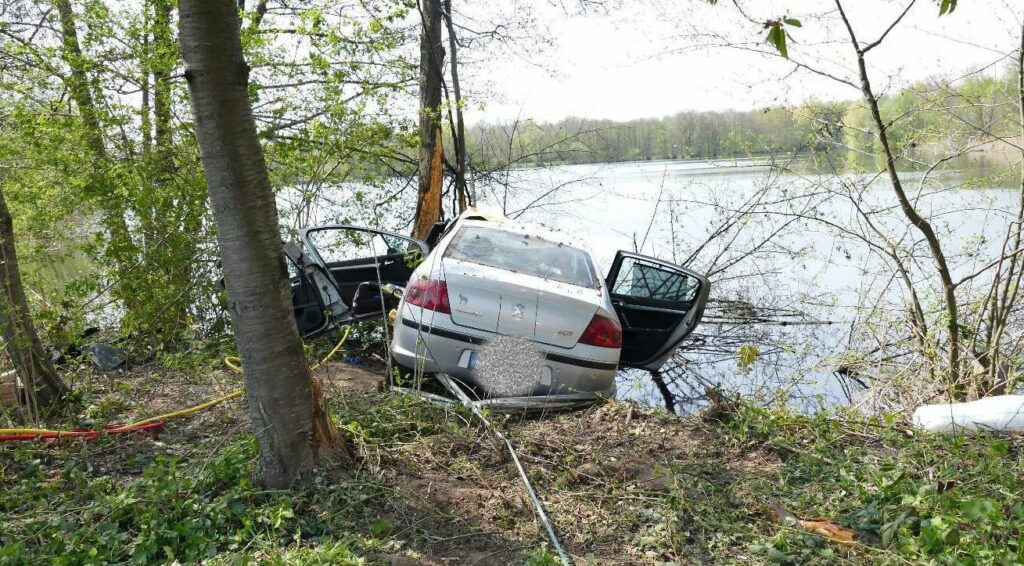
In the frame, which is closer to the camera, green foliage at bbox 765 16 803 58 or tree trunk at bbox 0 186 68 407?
green foliage at bbox 765 16 803 58

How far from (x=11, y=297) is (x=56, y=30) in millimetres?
5895

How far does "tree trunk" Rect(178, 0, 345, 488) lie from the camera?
359 cm

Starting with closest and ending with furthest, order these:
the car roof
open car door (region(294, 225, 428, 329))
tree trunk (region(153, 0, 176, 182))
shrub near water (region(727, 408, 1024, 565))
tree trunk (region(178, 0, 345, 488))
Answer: shrub near water (region(727, 408, 1024, 565)) < tree trunk (region(178, 0, 345, 488)) < the car roof < open car door (region(294, 225, 428, 329)) < tree trunk (region(153, 0, 176, 182))

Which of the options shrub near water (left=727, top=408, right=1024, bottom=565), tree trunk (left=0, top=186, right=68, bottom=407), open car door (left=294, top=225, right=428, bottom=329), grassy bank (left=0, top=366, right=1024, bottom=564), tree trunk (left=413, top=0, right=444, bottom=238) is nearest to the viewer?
shrub near water (left=727, top=408, right=1024, bottom=565)

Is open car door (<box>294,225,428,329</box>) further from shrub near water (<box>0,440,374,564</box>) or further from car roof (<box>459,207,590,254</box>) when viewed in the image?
shrub near water (<box>0,440,374,564</box>)

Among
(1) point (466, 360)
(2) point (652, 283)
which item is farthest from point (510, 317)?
(2) point (652, 283)

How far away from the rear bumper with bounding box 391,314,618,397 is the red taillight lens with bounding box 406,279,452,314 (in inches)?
3.6

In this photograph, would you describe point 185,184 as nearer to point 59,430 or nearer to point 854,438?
point 59,430

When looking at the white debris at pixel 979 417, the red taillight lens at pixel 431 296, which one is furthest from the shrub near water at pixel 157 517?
the white debris at pixel 979 417

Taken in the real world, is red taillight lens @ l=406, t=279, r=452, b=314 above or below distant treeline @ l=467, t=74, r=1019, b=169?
below

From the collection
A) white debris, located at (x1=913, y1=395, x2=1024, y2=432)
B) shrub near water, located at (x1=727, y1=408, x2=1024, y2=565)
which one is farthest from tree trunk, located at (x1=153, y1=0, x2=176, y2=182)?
white debris, located at (x1=913, y1=395, x2=1024, y2=432)

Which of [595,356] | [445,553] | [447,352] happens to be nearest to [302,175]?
[447,352]

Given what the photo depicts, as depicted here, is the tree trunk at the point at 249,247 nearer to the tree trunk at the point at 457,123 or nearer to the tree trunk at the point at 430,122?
the tree trunk at the point at 430,122

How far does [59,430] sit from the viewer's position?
509 centimetres
